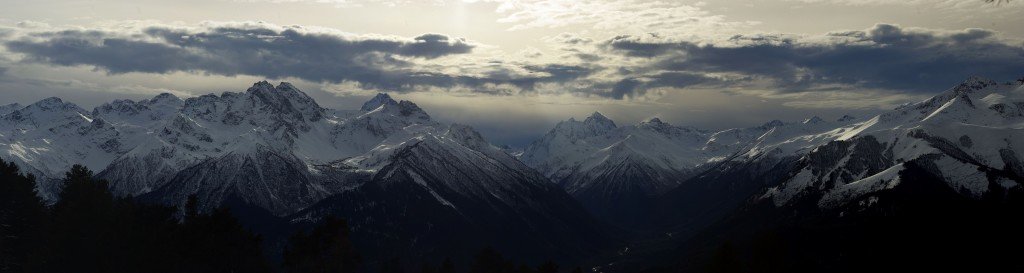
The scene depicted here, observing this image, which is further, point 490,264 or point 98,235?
point 490,264

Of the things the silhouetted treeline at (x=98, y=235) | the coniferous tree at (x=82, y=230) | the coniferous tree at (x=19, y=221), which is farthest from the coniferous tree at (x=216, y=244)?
the coniferous tree at (x=19, y=221)

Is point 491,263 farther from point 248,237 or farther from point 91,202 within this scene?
point 91,202

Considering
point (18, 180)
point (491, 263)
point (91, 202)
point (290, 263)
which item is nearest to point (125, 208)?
point (91, 202)

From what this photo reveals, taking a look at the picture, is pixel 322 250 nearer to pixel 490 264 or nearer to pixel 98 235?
pixel 98 235

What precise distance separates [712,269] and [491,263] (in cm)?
7774

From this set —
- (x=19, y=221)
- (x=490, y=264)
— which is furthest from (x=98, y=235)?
(x=490, y=264)

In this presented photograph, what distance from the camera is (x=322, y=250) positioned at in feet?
392

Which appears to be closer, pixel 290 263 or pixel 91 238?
pixel 91 238

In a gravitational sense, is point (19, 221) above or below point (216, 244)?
above

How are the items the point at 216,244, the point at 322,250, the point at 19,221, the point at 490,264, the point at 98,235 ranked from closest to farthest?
the point at 19,221 → the point at 98,235 → the point at 216,244 → the point at 322,250 → the point at 490,264

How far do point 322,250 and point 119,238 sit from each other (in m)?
26.3

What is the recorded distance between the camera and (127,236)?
11319 cm

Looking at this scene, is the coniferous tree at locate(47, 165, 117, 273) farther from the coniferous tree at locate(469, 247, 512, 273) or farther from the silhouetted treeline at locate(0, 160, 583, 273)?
the coniferous tree at locate(469, 247, 512, 273)

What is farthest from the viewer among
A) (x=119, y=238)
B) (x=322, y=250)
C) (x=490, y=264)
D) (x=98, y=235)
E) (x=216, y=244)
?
(x=490, y=264)
